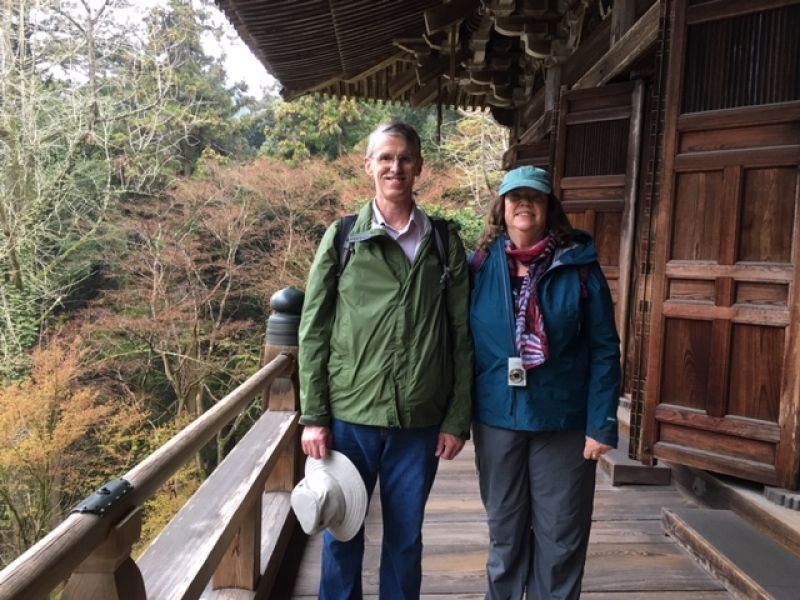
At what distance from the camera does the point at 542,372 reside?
1732 millimetres

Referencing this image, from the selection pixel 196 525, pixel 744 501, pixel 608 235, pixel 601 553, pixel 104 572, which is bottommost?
pixel 601 553

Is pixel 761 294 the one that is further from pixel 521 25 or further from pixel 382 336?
pixel 521 25

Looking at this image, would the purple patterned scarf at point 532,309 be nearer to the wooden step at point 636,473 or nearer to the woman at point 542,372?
the woman at point 542,372

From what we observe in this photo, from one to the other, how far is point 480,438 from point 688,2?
2.29 metres

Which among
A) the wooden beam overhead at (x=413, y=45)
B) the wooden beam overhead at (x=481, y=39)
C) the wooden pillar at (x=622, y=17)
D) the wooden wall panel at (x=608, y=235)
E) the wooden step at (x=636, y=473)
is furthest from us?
the wooden beam overhead at (x=413, y=45)

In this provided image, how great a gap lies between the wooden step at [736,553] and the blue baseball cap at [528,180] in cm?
162

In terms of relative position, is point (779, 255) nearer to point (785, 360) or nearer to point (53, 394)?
point (785, 360)

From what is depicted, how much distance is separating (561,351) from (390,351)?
0.49 meters

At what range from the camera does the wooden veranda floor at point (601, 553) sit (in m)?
2.40

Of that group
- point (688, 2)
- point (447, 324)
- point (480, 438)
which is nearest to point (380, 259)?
point (447, 324)

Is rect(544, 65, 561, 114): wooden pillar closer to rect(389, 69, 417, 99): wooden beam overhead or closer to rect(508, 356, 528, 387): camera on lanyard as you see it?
rect(389, 69, 417, 99): wooden beam overhead

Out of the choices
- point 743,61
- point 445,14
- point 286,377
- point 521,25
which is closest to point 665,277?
point 743,61

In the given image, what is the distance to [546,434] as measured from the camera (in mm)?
1780

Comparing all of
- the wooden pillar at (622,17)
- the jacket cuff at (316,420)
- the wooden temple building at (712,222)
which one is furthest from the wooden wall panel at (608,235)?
the jacket cuff at (316,420)
